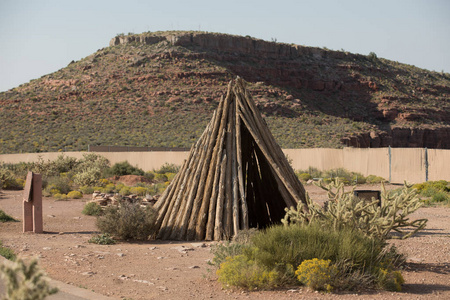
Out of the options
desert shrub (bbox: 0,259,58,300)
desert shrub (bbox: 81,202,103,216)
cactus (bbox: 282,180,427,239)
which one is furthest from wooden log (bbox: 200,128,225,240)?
desert shrub (bbox: 0,259,58,300)

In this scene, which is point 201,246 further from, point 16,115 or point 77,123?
point 16,115

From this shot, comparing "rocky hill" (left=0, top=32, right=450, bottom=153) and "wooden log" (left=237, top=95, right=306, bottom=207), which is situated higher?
"rocky hill" (left=0, top=32, right=450, bottom=153)

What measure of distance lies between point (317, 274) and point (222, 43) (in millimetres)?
57977

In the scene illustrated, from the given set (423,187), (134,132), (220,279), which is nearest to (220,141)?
Result: (220,279)

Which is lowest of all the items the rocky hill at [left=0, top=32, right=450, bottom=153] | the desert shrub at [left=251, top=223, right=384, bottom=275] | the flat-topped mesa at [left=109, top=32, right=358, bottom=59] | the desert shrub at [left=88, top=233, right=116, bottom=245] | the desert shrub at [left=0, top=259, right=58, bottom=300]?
the desert shrub at [left=88, top=233, right=116, bottom=245]

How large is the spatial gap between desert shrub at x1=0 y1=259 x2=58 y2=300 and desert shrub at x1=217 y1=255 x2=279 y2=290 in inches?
118

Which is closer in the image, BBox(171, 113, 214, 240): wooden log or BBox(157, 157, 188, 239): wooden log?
BBox(171, 113, 214, 240): wooden log

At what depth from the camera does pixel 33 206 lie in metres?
10.3

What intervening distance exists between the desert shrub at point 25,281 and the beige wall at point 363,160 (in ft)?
68.8

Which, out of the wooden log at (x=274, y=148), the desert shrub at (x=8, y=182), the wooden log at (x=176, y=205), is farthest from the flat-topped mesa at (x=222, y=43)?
the wooden log at (x=176, y=205)

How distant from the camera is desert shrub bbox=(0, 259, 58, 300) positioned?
2982 millimetres

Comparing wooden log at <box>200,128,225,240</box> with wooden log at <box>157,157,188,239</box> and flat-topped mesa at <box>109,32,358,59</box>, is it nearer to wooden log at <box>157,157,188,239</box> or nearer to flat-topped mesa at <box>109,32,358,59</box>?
wooden log at <box>157,157,188,239</box>

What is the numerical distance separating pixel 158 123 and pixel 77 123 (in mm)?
6573

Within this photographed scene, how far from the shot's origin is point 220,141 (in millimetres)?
9758
